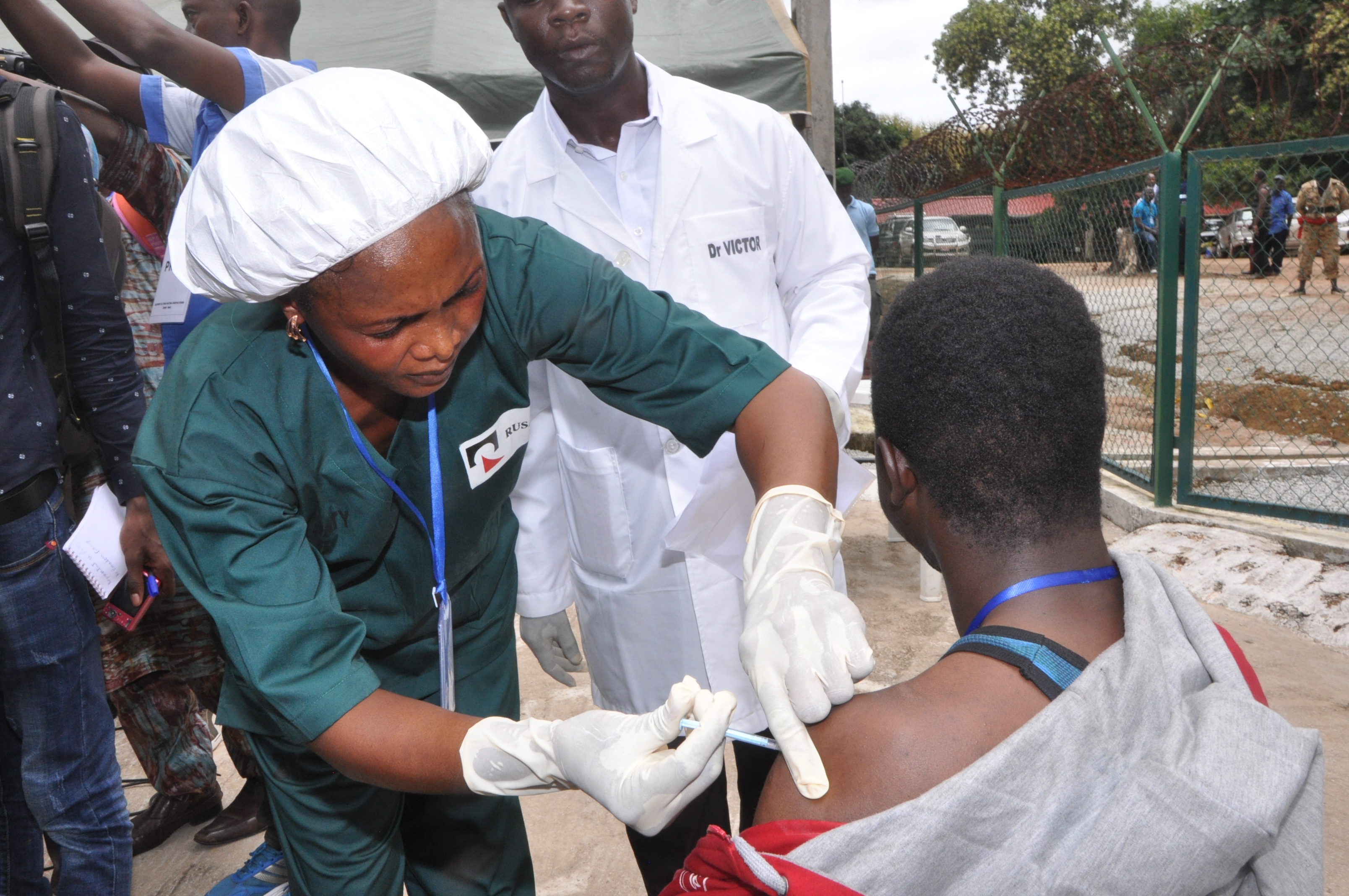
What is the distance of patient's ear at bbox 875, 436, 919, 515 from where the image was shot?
1.29m

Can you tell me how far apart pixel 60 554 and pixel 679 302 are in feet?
4.48

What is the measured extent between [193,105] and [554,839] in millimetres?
2125

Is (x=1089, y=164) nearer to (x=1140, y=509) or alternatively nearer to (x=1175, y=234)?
(x=1175, y=234)

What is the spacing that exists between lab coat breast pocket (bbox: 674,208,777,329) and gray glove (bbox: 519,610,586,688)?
0.81 meters

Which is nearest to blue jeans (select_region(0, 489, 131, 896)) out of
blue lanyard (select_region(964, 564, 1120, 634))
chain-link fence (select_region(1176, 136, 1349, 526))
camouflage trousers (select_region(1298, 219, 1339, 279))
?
blue lanyard (select_region(964, 564, 1120, 634))

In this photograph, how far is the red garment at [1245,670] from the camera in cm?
112

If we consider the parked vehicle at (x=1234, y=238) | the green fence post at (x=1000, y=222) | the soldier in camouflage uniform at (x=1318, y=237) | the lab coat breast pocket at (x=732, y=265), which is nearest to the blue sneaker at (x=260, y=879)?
the lab coat breast pocket at (x=732, y=265)

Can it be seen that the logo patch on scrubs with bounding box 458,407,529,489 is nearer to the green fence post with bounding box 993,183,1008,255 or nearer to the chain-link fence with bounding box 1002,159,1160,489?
the chain-link fence with bounding box 1002,159,1160,489

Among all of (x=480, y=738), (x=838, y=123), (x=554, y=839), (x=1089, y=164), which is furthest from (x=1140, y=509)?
(x=838, y=123)

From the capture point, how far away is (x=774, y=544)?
1384 millimetres

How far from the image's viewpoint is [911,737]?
1.04m

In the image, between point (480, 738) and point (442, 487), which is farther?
point (442, 487)

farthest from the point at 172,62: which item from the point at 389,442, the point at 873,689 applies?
the point at 873,689

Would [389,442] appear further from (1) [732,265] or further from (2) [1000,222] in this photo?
(2) [1000,222]
